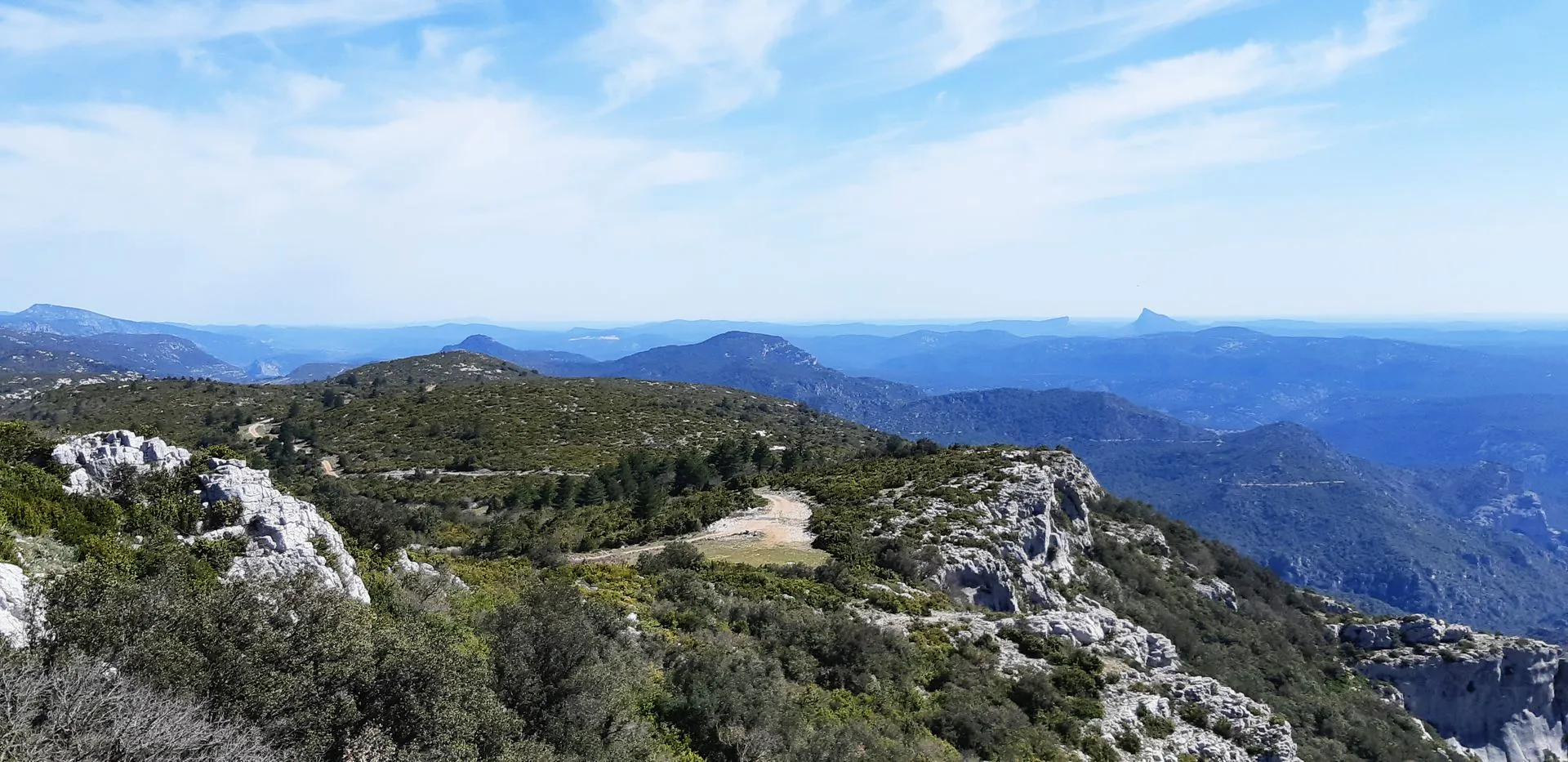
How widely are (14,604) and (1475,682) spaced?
61.8 metres

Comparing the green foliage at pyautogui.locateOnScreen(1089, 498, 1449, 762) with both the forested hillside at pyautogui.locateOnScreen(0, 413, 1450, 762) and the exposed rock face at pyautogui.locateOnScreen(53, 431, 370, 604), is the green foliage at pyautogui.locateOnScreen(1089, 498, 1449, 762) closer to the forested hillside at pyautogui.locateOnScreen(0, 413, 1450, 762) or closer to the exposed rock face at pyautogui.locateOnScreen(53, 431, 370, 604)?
the forested hillside at pyautogui.locateOnScreen(0, 413, 1450, 762)

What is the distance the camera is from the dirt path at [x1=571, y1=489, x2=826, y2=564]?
26.6 meters

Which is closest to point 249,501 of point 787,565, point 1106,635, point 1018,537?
point 787,565

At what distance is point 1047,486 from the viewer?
3788cm

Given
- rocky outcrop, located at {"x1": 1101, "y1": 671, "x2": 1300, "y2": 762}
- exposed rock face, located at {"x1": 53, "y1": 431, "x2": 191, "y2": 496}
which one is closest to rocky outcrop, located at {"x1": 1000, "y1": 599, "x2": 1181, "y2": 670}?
rocky outcrop, located at {"x1": 1101, "y1": 671, "x2": 1300, "y2": 762}

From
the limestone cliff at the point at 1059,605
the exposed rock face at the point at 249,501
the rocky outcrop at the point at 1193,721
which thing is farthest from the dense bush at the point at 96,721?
the rocky outcrop at the point at 1193,721

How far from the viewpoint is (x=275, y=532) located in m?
12.9

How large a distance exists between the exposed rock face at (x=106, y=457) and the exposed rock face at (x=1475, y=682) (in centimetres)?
5523

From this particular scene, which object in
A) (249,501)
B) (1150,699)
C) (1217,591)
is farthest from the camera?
(1217,591)

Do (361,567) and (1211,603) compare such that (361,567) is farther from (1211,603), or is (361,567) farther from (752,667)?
(1211,603)

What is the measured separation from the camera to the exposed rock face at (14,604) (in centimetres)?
735

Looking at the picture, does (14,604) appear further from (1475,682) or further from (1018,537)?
(1475,682)

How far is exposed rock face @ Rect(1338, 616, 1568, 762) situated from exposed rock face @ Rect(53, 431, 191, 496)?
55.2 meters

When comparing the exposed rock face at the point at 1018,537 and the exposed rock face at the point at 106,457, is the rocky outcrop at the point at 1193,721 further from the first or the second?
the exposed rock face at the point at 106,457
